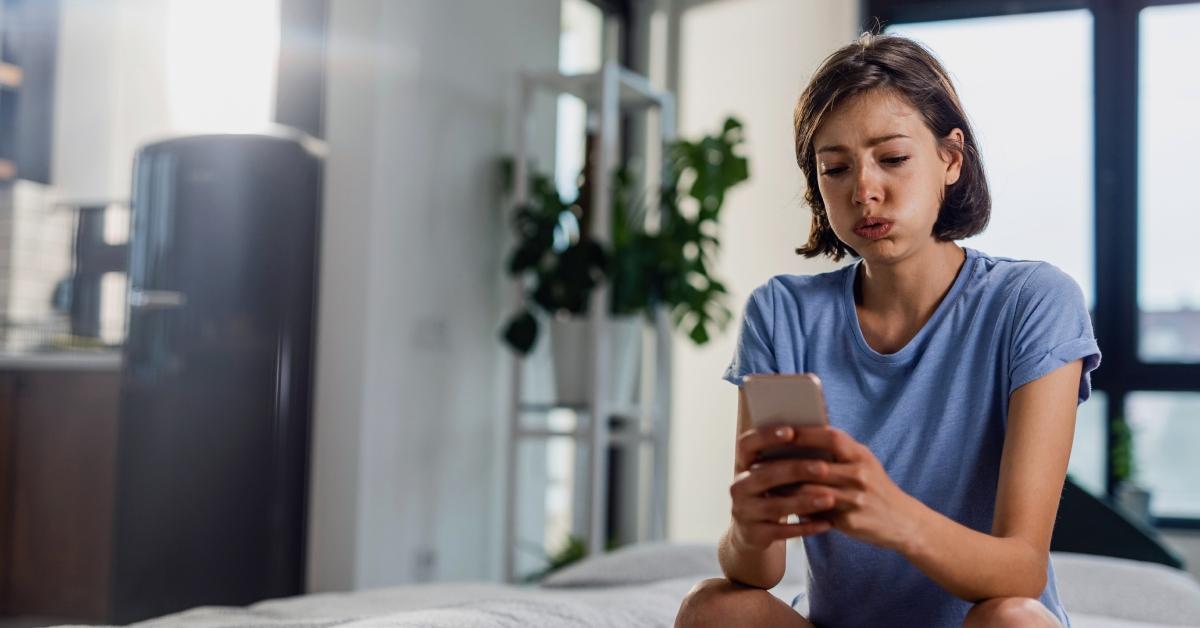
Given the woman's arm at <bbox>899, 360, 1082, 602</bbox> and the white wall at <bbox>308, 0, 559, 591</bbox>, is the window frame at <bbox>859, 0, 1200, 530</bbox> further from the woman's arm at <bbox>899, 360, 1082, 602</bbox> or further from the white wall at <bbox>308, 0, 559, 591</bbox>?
the woman's arm at <bbox>899, 360, 1082, 602</bbox>

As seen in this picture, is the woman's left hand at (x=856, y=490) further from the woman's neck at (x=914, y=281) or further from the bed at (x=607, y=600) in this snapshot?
the bed at (x=607, y=600)

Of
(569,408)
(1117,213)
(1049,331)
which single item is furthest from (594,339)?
(1049,331)

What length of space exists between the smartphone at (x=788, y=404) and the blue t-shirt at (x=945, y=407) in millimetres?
221

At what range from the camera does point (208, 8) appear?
2850 millimetres

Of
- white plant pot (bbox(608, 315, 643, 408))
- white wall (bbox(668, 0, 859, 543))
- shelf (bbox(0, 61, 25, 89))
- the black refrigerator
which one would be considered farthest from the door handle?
white wall (bbox(668, 0, 859, 543))

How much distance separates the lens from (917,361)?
1.15 meters

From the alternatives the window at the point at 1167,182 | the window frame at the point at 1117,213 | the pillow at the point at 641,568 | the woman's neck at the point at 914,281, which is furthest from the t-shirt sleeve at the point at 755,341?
the window at the point at 1167,182

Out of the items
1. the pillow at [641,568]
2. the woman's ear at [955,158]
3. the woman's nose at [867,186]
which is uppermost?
the woman's ear at [955,158]

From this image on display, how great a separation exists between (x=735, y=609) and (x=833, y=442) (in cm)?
27

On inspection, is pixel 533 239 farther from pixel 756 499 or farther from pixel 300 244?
pixel 756 499

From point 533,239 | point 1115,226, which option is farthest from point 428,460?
point 1115,226

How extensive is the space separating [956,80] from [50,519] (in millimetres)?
2103

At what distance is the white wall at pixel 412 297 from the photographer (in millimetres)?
2947

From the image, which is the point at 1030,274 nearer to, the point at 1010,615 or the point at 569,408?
the point at 1010,615
